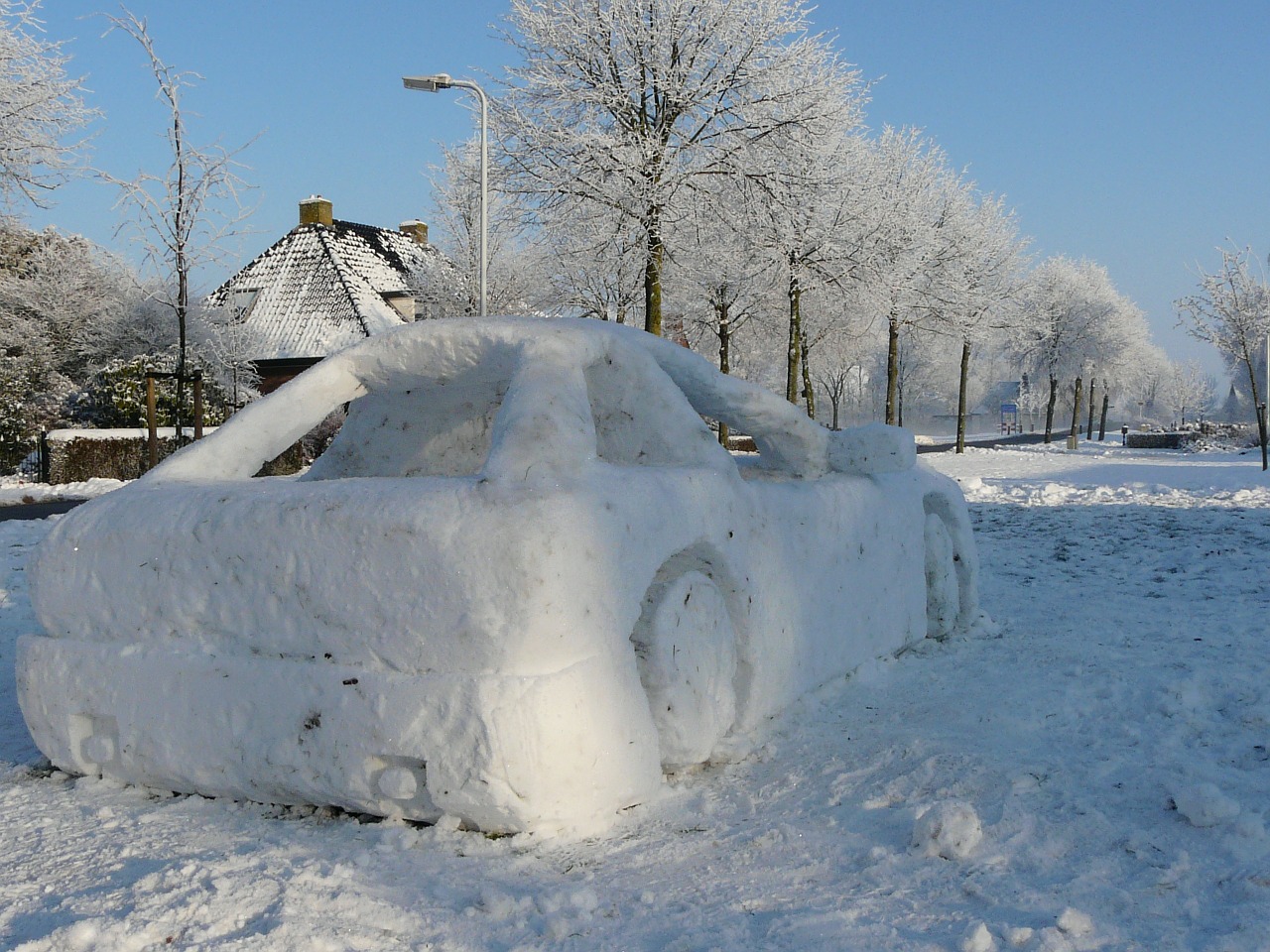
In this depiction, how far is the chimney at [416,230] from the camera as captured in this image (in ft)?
121

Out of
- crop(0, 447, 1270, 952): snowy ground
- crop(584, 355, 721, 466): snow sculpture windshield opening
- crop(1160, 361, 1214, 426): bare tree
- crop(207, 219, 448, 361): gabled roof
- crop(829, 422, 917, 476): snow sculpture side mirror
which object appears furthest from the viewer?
crop(1160, 361, 1214, 426): bare tree

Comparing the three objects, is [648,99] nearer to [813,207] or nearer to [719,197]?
[719,197]

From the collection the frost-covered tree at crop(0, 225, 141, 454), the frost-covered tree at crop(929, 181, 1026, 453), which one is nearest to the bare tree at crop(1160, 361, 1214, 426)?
the frost-covered tree at crop(929, 181, 1026, 453)

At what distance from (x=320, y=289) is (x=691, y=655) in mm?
28249

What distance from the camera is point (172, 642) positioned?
3131 mm

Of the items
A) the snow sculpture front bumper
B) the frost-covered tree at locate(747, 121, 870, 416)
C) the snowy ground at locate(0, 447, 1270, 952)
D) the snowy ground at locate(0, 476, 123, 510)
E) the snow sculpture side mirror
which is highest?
the frost-covered tree at locate(747, 121, 870, 416)

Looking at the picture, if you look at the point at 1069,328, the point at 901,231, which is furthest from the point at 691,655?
the point at 1069,328

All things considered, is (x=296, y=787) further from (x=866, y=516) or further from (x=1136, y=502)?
(x=1136, y=502)

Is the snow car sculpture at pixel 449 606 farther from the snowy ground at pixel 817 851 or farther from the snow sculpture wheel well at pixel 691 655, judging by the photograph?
the snowy ground at pixel 817 851

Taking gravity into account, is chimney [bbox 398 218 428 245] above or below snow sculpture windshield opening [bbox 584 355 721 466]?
above

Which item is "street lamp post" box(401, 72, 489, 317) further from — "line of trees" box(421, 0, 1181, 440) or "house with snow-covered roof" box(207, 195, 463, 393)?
"house with snow-covered roof" box(207, 195, 463, 393)

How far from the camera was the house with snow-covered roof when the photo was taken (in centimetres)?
2800

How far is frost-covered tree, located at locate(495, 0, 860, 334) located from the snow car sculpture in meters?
10.9

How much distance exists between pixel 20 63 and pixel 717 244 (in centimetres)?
1049
